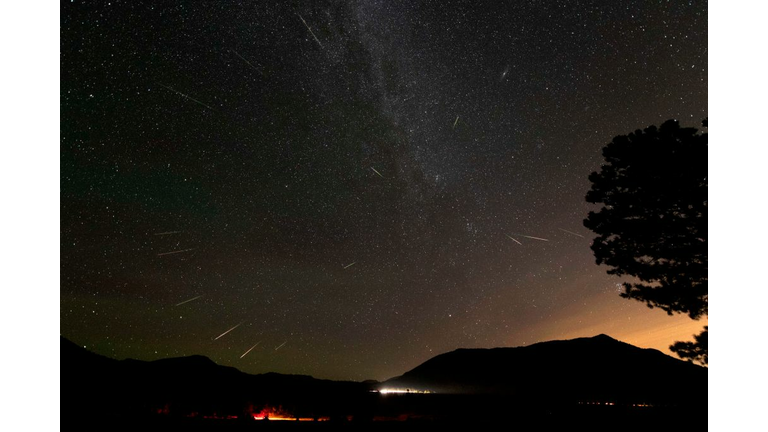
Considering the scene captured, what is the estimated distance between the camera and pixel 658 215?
11.0m

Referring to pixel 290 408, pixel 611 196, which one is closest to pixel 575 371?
pixel 611 196

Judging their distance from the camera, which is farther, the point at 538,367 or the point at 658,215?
the point at 538,367

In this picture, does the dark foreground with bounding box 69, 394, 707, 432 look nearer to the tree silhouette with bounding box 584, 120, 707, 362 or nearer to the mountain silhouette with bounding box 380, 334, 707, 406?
the tree silhouette with bounding box 584, 120, 707, 362

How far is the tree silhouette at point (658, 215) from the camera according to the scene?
1048cm

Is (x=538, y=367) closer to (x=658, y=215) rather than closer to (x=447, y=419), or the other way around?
(x=658, y=215)

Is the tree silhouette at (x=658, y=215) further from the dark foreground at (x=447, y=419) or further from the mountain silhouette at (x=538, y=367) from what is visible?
the mountain silhouette at (x=538, y=367)

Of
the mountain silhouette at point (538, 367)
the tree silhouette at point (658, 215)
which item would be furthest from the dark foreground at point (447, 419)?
the mountain silhouette at point (538, 367)

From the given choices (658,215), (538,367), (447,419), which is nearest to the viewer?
(447,419)

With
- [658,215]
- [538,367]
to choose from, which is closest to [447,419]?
[658,215]

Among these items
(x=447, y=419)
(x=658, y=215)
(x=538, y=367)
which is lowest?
(x=538, y=367)

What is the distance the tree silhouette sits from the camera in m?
10.5

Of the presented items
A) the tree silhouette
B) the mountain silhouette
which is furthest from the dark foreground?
the mountain silhouette
